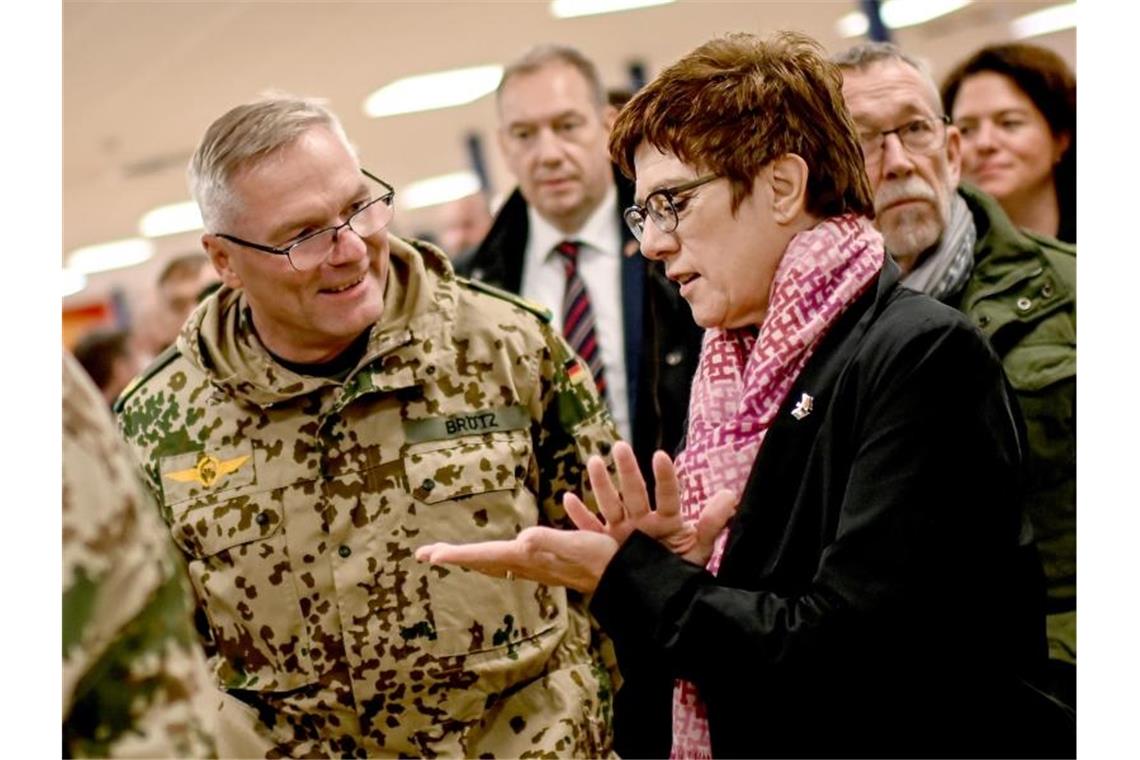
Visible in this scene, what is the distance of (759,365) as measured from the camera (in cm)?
184

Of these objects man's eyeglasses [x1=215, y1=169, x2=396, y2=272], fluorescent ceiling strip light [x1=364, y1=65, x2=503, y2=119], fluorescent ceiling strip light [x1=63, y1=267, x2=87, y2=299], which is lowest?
fluorescent ceiling strip light [x1=63, y1=267, x2=87, y2=299]

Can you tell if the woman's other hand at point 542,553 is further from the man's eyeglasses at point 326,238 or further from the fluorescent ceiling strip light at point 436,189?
the fluorescent ceiling strip light at point 436,189

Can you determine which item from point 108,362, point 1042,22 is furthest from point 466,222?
point 1042,22

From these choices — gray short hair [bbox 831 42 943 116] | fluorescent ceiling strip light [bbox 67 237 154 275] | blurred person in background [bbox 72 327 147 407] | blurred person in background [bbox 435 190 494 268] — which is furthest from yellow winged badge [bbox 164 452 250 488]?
fluorescent ceiling strip light [bbox 67 237 154 275]

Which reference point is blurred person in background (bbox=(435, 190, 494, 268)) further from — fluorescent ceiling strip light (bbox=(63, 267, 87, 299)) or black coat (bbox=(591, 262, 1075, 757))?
fluorescent ceiling strip light (bbox=(63, 267, 87, 299))

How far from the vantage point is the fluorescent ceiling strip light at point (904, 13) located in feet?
34.4

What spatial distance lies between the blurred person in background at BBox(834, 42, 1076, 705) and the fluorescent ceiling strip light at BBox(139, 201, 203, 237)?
41.9 ft

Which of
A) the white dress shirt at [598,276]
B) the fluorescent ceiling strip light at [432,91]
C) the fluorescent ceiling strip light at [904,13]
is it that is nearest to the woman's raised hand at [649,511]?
the white dress shirt at [598,276]

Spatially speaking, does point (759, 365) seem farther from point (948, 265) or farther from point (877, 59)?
point (877, 59)

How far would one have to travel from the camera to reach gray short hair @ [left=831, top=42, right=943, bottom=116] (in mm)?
2674

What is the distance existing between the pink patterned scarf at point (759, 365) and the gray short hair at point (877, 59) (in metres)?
0.89

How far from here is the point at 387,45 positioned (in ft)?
29.9

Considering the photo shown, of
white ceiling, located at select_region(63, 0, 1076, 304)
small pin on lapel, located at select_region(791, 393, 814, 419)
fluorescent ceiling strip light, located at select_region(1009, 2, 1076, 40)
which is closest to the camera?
small pin on lapel, located at select_region(791, 393, 814, 419)

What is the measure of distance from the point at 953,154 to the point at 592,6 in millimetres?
6656
